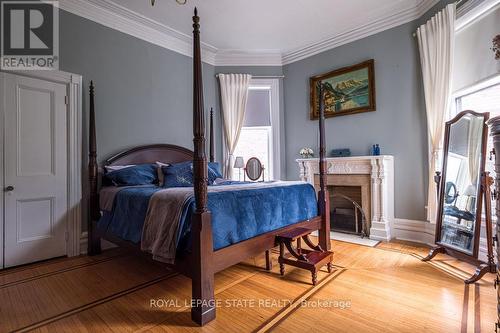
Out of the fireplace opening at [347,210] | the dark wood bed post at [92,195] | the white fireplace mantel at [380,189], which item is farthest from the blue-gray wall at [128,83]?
the white fireplace mantel at [380,189]

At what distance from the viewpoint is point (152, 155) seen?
12.6 feet

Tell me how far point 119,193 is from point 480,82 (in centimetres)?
399

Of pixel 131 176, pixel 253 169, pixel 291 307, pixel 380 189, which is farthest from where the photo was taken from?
pixel 253 169

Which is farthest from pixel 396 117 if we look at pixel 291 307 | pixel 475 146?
pixel 291 307

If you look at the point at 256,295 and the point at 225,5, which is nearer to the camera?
the point at 256,295

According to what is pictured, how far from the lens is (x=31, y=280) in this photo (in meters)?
2.44

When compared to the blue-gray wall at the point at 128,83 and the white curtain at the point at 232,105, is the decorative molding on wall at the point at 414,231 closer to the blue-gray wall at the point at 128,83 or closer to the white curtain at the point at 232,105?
the white curtain at the point at 232,105

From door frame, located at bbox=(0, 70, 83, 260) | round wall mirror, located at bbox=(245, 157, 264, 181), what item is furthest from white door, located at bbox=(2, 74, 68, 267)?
round wall mirror, located at bbox=(245, 157, 264, 181)

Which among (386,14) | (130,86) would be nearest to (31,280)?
(130,86)

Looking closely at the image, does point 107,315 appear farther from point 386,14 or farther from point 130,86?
point 386,14

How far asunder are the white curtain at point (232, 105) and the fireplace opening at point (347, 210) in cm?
190

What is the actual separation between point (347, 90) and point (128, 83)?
332cm

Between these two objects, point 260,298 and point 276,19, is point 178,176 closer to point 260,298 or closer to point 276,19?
point 260,298

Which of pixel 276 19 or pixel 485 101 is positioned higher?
pixel 276 19
